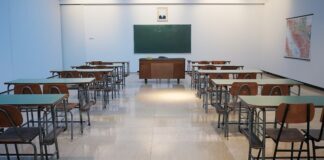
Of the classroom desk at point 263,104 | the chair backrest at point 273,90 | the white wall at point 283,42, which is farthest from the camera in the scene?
the white wall at point 283,42

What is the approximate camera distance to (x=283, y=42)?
10906 mm

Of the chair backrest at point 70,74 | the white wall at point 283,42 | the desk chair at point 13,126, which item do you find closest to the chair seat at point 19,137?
the desk chair at point 13,126

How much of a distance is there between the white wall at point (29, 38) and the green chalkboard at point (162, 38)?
129 inches

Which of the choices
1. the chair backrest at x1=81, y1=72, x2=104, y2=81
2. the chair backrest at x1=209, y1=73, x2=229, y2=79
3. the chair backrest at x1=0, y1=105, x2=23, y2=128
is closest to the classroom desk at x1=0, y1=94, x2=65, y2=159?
the chair backrest at x1=0, y1=105, x2=23, y2=128

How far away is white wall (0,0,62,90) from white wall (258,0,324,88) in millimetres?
8428

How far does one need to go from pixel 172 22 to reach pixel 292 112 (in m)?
10.1

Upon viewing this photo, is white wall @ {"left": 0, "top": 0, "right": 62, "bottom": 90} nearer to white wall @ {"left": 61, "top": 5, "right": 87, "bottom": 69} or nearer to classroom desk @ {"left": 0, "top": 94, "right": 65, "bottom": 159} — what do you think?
white wall @ {"left": 61, "top": 5, "right": 87, "bottom": 69}

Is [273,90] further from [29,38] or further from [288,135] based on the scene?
[29,38]

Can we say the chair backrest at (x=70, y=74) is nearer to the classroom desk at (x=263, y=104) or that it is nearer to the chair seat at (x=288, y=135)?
the classroom desk at (x=263, y=104)

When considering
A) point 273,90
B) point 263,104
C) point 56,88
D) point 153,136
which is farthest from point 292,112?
point 56,88

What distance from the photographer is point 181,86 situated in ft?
31.3

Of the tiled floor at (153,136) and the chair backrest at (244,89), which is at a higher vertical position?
the chair backrest at (244,89)

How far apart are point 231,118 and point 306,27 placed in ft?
16.9

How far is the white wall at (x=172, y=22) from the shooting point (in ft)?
41.6
